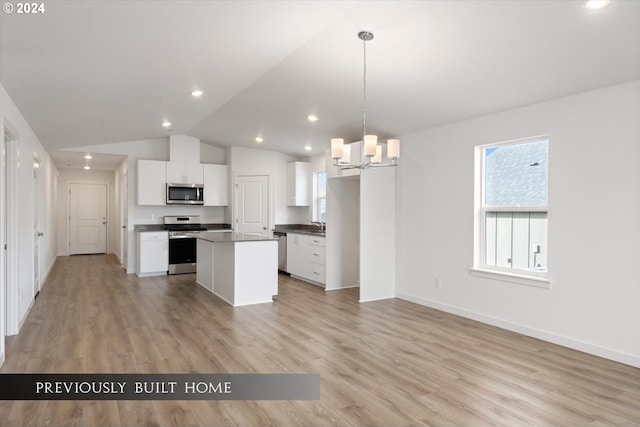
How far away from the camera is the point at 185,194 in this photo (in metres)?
7.74

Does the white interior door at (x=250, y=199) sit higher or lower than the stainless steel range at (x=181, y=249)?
higher

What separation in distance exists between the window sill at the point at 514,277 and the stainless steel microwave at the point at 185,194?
549cm

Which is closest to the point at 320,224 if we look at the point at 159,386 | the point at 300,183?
the point at 300,183

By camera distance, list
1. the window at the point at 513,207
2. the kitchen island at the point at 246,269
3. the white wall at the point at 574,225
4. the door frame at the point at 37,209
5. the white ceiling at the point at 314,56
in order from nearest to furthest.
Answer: the white ceiling at the point at 314,56, the white wall at the point at 574,225, the window at the point at 513,207, the kitchen island at the point at 246,269, the door frame at the point at 37,209

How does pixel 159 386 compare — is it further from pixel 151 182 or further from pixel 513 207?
pixel 151 182

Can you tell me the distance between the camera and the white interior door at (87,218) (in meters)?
10.7

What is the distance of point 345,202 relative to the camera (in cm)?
622

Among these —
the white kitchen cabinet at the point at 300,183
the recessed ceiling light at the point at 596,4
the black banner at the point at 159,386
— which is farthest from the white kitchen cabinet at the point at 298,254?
the recessed ceiling light at the point at 596,4

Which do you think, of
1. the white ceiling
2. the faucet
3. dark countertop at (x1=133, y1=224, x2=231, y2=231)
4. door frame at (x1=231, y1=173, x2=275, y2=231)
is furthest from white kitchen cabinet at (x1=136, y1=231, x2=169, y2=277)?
the faucet

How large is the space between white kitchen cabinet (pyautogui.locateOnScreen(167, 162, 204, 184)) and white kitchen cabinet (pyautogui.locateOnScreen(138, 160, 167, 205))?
0.37 feet

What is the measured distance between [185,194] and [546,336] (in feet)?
21.3

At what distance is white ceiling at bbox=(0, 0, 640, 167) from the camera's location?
2465 millimetres

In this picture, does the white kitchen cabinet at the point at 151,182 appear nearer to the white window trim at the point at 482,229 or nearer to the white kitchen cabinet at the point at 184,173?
the white kitchen cabinet at the point at 184,173

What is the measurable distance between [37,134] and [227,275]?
3430 millimetres
